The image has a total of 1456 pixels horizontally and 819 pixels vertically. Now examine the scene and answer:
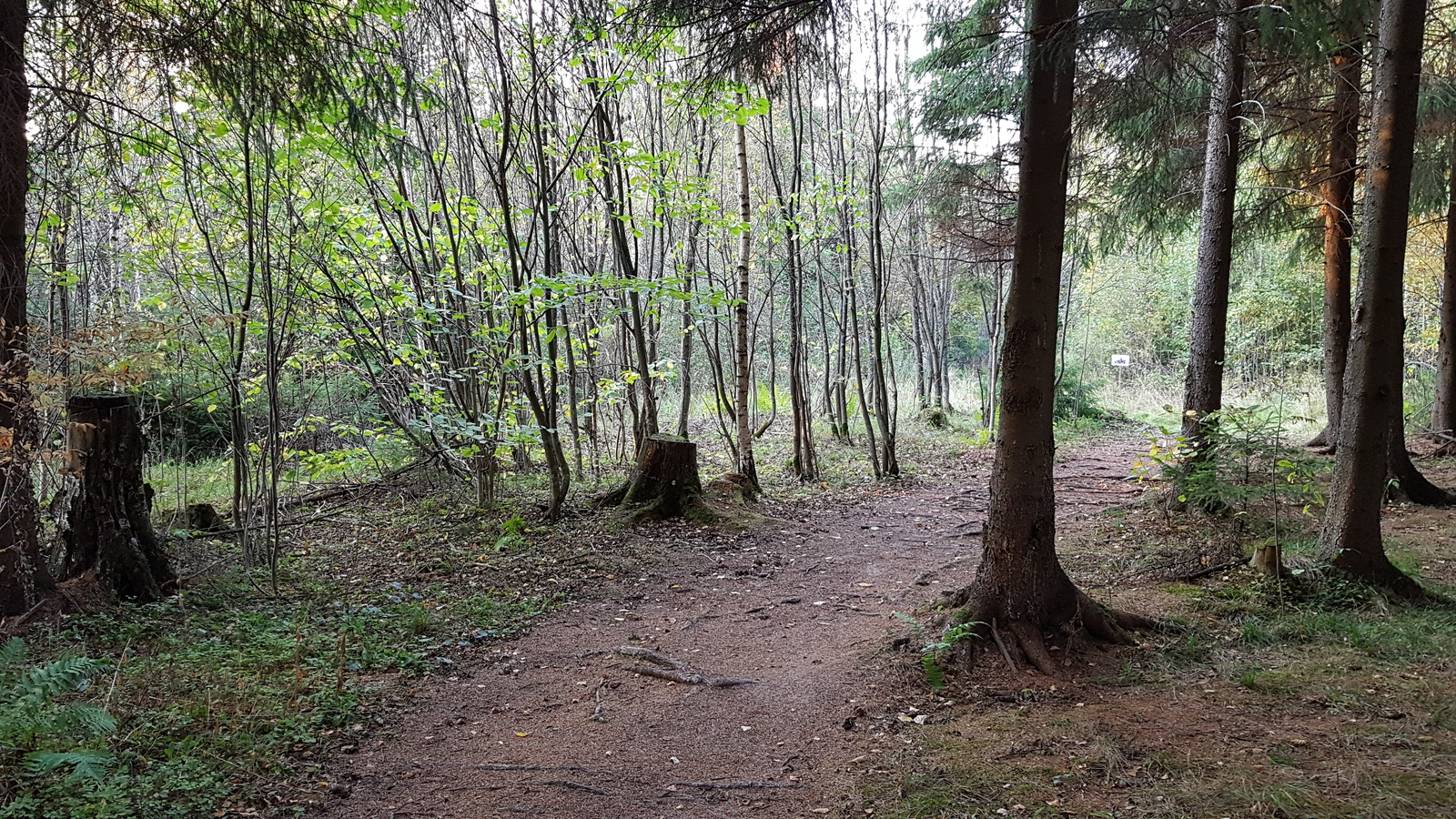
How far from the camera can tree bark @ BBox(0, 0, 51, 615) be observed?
4109 millimetres

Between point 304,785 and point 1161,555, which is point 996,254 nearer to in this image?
point 1161,555

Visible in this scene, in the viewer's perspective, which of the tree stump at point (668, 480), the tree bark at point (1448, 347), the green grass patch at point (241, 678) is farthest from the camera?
the tree bark at point (1448, 347)

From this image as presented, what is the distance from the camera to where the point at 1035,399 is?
4.17 metres

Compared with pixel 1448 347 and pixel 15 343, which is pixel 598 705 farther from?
pixel 1448 347

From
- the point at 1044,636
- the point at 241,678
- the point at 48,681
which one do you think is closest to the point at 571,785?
the point at 241,678

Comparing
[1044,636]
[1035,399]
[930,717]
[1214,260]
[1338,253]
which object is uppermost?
[1338,253]

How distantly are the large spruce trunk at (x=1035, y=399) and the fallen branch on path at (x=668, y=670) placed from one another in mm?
1493

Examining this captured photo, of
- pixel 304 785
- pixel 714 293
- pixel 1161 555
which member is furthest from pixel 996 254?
pixel 304 785

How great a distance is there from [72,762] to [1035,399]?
4630 millimetres

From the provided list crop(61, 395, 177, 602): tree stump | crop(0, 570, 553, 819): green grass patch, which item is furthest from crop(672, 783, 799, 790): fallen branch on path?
crop(61, 395, 177, 602): tree stump

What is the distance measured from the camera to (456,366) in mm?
9344

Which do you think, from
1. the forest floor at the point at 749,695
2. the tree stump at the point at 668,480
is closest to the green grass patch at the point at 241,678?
the forest floor at the point at 749,695

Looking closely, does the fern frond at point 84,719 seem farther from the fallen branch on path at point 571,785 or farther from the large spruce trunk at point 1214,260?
the large spruce trunk at point 1214,260

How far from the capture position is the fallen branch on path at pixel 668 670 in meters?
4.42
